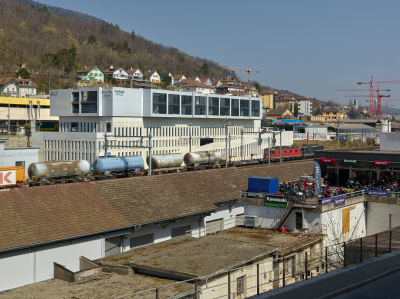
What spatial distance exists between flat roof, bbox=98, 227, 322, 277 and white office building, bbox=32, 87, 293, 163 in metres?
35.9

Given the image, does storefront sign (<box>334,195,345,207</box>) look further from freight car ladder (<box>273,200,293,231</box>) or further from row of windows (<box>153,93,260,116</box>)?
row of windows (<box>153,93,260,116</box>)

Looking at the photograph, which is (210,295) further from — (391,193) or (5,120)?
(5,120)

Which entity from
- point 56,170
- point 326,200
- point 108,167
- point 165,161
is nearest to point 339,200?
point 326,200

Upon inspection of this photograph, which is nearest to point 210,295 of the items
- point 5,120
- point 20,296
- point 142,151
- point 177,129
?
point 20,296

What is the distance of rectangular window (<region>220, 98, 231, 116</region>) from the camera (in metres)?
89.4

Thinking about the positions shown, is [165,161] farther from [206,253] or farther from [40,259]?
[206,253]

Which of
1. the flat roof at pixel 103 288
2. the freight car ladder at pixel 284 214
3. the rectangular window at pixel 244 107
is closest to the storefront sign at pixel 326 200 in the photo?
the freight car ladder at pixel 284 214

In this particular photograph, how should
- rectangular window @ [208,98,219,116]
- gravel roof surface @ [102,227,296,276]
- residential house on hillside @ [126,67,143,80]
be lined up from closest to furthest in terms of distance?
gravel roof surface @ [102,227,296,276] < rectangular window @ [208,98,219,116] < residential house on hillside @ [126,67,143,80]

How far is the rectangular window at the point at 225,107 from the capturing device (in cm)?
8936

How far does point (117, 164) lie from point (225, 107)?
152ft

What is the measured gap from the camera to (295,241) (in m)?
24.2

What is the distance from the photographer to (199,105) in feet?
277

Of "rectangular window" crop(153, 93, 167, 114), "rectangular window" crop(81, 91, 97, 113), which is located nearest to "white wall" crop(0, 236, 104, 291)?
"rectangular window" crop(81, 91, 97, 113)

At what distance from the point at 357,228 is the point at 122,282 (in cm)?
1807
